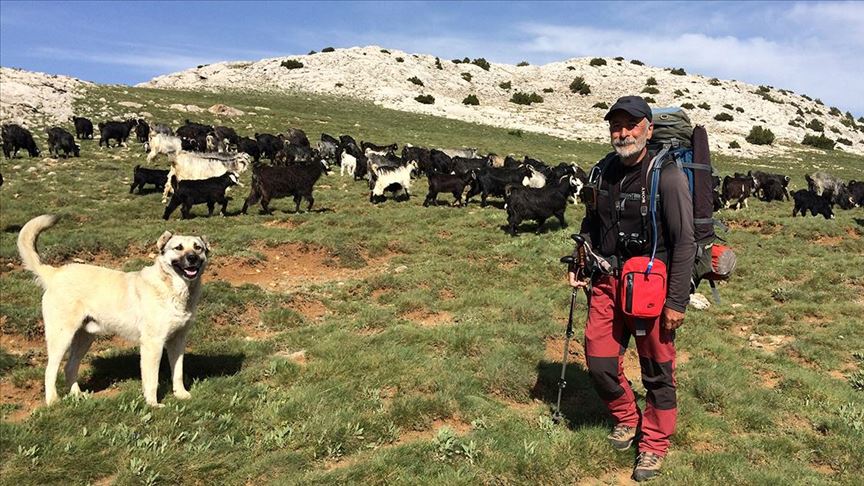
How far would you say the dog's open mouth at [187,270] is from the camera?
5.34m

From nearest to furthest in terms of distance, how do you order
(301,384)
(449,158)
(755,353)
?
1. (301,384)
2. (755,353)
3. (449,158)

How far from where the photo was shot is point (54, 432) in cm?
475

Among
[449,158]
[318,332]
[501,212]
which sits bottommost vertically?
[318,332]

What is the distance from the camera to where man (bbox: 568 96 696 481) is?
3.93 metres

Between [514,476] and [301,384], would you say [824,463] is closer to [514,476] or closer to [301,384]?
[514,476]

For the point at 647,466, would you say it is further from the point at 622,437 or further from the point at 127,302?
the point at 127,302

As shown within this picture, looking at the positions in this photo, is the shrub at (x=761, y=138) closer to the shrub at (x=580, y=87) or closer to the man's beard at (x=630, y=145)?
the shrub at (x=580, y=87)

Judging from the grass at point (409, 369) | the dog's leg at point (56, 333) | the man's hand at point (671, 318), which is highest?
the man's hand at point (671, 318)

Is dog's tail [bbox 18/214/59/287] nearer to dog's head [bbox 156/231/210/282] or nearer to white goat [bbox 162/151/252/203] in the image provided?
dog's head [bbox 156/231/210/282]

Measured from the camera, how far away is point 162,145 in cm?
2350

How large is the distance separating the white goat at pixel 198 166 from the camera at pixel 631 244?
57.0ft

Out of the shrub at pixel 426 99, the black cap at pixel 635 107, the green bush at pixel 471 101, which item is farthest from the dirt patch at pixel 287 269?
the green bush at pixel 471 101

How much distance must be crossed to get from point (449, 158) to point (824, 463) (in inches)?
863

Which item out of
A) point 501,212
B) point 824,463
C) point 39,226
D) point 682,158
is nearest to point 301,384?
point 39,226
